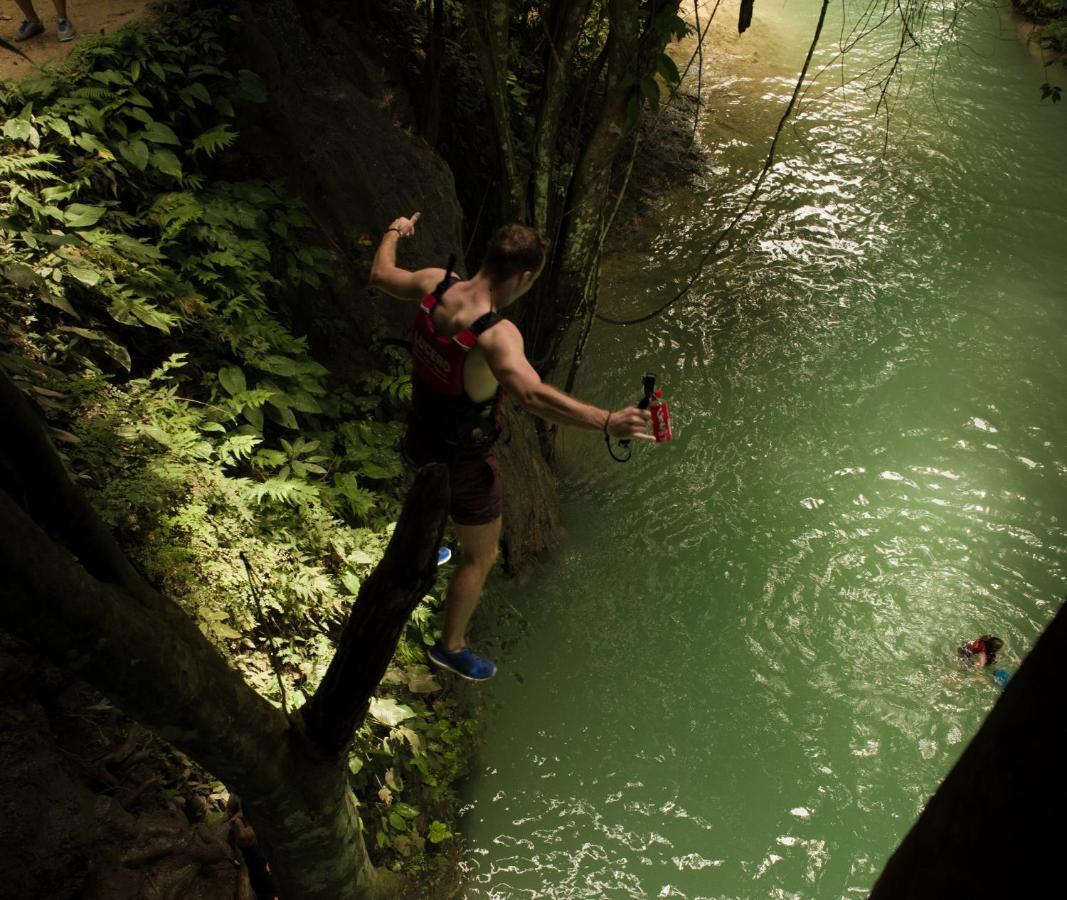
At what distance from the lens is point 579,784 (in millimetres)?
4414

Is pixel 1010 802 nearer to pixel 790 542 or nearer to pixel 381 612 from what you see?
pixel 381 612

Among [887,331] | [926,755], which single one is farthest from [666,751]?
[887,331]

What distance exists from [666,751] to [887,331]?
5460mm

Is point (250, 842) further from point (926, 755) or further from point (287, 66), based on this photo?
point (287, 66)

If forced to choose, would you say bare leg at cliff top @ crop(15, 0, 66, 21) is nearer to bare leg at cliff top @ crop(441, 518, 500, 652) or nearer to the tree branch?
bare leg at cliff top @ crop(441, 518, 500, 652)

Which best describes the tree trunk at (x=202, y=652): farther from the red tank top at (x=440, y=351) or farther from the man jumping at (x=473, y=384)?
the red tank top at (x=440, y=351)

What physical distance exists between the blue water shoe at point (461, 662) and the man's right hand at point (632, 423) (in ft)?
6.32

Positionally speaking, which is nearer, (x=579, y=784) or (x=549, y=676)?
(x=579, y=784)

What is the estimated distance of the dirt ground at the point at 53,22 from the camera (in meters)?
5.14

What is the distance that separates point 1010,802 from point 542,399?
238 centimetres

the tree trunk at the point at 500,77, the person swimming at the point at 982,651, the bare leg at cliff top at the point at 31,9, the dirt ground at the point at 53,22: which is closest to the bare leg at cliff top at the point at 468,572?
the tree trunk at the point at 500,77

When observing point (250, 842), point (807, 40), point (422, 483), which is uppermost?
point (807, 40)

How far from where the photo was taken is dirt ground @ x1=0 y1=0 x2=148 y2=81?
16.9ft

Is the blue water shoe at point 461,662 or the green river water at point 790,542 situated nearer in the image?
the blue water shoe at point 461,662
